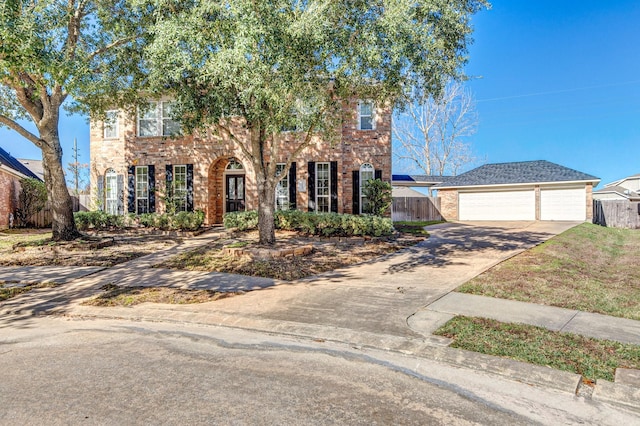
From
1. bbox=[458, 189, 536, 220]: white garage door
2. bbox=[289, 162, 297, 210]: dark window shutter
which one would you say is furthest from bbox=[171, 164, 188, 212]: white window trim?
bbox=[458, 189, 536, 220]: white garage door

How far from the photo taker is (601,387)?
3.44m

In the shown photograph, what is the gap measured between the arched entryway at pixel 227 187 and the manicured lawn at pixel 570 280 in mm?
11882

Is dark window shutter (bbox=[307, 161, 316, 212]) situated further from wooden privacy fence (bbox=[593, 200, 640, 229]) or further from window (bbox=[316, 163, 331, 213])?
wooden privacy fence (bbox=[593, 200, 640, 229])

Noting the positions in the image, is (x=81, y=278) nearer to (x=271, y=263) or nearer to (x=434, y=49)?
(x=271, y=263)

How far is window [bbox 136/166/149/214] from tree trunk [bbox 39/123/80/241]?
17.0 feet

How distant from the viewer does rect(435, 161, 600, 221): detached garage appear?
866 inches

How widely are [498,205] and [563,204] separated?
355cm

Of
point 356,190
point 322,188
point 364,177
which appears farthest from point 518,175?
point 322,188

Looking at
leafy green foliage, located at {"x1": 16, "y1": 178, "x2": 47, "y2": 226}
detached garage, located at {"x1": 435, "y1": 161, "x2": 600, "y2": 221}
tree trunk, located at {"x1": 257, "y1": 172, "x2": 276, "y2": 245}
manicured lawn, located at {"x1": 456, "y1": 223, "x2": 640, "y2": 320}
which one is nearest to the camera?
manicured lawn, located at {"x1": 456, "y1": 223, "x2": 640, "y2": 320}

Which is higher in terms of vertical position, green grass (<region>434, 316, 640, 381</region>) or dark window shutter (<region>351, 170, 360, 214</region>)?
dark window shutter (<region>351, 170, 360, 214</region>)

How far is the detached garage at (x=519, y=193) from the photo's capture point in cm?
2200

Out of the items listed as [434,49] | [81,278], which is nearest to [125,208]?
[81,278]

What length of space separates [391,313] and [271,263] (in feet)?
14.1

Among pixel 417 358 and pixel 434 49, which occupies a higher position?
pixel 434 49
